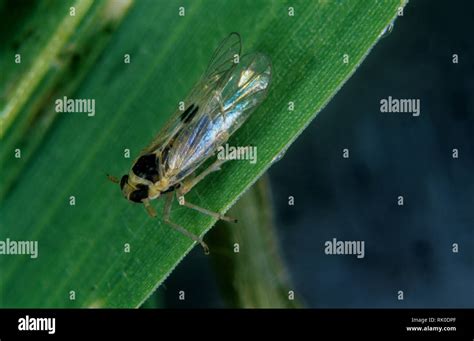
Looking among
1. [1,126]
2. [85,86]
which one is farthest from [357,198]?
[1,126]

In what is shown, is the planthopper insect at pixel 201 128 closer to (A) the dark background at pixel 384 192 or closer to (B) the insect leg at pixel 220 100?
(B) the insect leg at pixel 220 100

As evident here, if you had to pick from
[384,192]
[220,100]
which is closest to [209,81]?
[220,100]

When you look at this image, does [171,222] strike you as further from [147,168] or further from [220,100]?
[220,100]

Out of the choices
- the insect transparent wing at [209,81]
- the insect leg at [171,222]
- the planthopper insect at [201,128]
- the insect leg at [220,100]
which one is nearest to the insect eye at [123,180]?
the planthopper insect at [201,128]

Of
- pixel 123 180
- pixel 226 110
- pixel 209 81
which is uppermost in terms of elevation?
pixel 209 81

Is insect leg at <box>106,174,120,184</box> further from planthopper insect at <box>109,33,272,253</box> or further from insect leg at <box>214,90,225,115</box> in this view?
insect leg at <box>214,90,225,115</box>

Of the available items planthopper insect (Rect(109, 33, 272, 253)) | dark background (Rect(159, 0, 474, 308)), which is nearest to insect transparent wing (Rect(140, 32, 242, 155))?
planthopper insect (Rect(109, 33, 272, 253))
